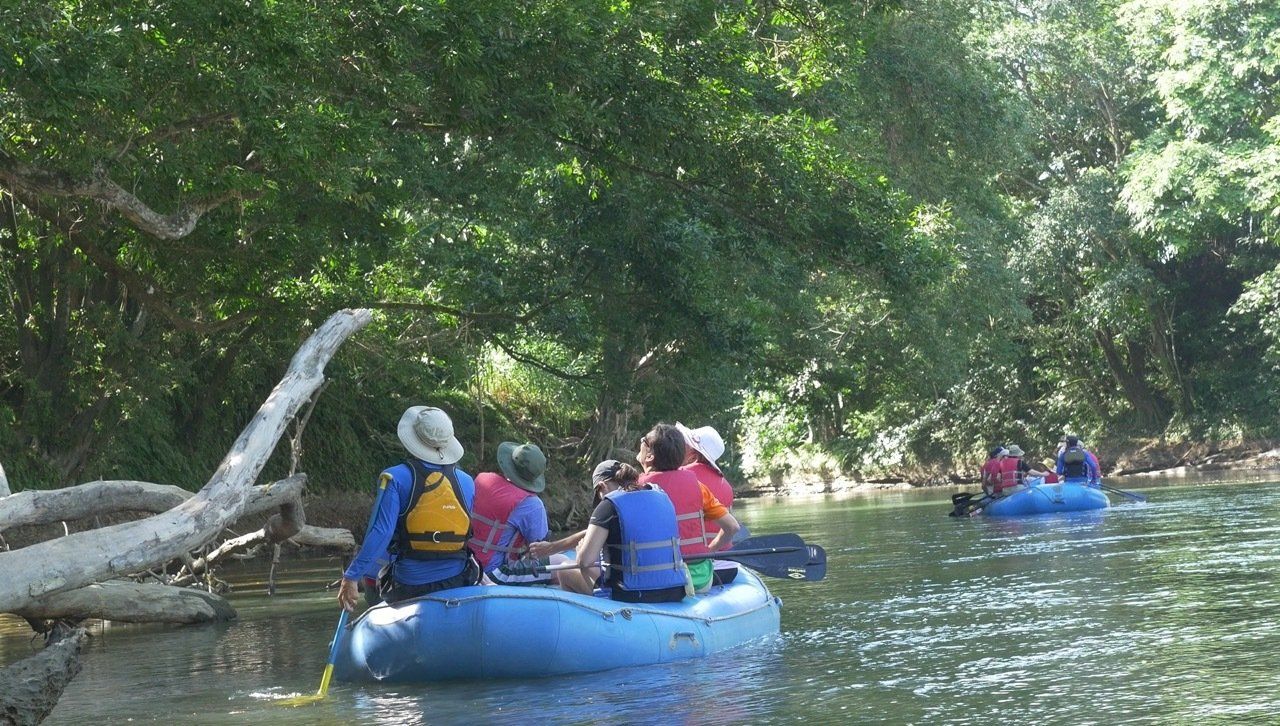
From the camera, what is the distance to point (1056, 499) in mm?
20750

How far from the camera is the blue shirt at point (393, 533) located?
305 inches

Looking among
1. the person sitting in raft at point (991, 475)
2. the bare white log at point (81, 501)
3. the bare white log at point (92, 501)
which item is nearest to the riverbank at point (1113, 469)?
the person sitting in raft at point (991, 475)

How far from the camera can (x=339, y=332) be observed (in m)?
9.92

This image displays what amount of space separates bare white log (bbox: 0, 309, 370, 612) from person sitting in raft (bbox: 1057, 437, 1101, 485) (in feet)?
50.5

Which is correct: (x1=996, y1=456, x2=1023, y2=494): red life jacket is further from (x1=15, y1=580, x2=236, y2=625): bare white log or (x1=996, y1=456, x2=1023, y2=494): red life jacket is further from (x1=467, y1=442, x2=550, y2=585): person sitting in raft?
(x1=467, y1=442, x2=550, y2=585): person sitting in raft

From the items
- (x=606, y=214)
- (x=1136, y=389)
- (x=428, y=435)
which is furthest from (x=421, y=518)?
(x=1136, y=389)

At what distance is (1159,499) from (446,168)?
11.9 meters

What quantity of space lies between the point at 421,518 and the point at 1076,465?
16223 mm

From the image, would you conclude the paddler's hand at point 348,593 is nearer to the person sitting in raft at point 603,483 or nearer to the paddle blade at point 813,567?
the person sitting in raft at point 603,483

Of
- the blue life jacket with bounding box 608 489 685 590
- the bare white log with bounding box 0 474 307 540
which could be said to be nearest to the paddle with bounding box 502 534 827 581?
the blue life jacket with bounding box 608 489 685 590

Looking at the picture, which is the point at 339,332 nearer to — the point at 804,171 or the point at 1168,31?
the point at 804,171

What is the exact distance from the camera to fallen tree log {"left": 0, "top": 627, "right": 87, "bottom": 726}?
604cm

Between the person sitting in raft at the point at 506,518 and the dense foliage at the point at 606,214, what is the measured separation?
125 inches

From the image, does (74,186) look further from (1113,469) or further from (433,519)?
(1113,469)
